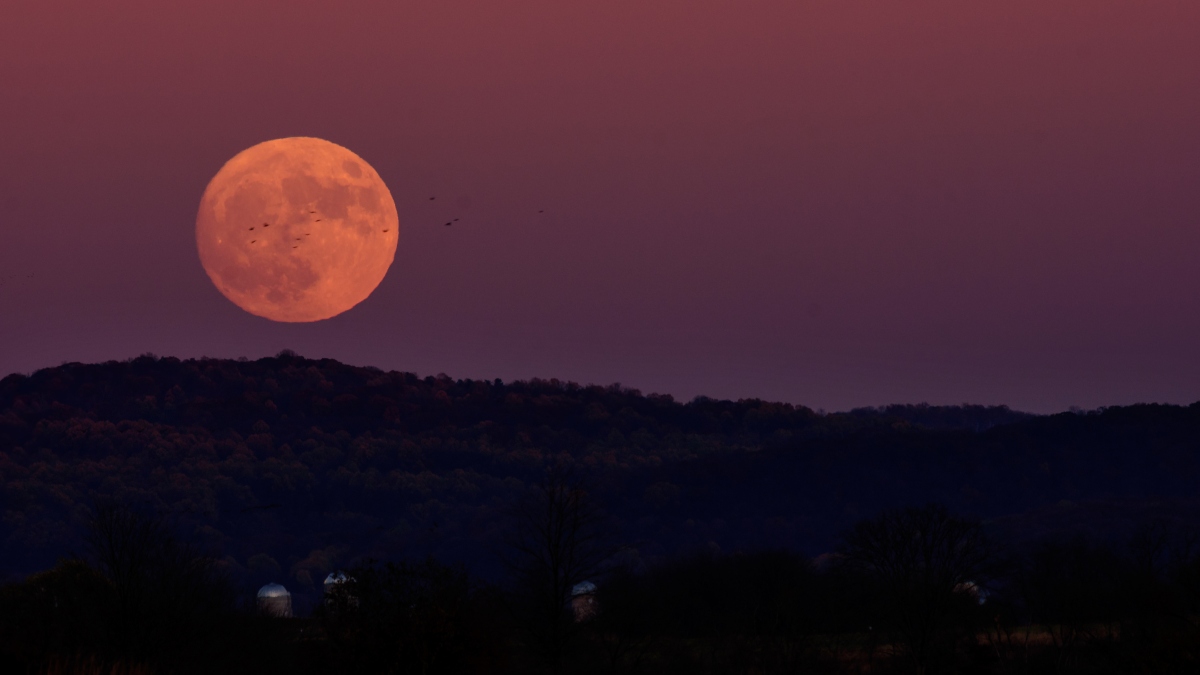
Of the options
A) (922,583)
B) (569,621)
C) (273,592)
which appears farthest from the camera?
(273,592)

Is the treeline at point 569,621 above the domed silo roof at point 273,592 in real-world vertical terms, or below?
below

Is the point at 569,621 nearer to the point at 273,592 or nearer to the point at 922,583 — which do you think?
the point at 922,583

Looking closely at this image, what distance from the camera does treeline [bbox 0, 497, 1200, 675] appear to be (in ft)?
126

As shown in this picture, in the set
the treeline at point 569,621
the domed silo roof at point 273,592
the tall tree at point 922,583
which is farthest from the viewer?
the domed silo roof at point 273,592

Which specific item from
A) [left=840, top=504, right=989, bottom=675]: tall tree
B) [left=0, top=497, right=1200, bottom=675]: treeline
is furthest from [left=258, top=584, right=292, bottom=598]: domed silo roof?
[left=840, top=504, right=989, bottom=675]: tall tree

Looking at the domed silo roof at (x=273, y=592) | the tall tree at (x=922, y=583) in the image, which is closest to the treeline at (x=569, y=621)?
the tall tree at (x=922, y=583)

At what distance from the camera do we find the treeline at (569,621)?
126 ft

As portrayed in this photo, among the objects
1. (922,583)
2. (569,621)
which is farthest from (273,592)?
(569,621)

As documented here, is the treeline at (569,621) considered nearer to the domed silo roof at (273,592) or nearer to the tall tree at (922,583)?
the tall tree at (922,583)

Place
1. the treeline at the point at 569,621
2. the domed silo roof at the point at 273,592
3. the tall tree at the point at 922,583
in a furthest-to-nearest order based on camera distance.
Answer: the domed silo roof at the point at 273,592, the tall tree at the point at 922,583, the treeline at the point at 569,621

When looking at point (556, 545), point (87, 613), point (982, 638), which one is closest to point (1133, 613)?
point (982, 638)

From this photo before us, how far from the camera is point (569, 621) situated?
232 ft

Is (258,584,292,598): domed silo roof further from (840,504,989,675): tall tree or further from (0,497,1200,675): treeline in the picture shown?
(840,504,989,675): tall tree

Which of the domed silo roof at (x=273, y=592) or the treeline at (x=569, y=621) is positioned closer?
the treeline at (x=569, y=621)
